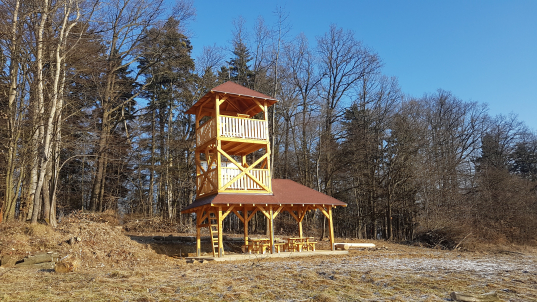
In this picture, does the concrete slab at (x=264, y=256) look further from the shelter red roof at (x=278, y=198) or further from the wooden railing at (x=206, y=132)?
the wooden railing at (x=206, y=132)

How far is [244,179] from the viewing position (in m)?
17.5

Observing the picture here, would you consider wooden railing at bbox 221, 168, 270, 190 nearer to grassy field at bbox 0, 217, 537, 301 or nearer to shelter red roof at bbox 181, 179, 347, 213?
shelter red roof at bbox 181, 179, 347, 213

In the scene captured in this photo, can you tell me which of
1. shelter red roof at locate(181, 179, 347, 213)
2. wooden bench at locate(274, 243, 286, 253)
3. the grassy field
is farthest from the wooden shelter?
the grassy field

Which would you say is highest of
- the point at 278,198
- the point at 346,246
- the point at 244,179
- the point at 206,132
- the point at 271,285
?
the point at 206,132

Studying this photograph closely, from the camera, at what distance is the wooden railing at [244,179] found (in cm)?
1708

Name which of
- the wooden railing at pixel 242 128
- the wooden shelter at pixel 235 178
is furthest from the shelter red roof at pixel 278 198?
the wooden railing at pixel 242 128

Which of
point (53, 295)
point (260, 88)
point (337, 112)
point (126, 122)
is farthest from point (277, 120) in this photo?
point (53, 295)

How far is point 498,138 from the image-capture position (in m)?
38.9

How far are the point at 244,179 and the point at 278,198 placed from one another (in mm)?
1704

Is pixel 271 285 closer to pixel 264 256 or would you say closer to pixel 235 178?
pixel 264 256

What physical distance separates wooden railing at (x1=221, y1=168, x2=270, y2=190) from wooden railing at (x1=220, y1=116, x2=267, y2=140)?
1535 millimetres

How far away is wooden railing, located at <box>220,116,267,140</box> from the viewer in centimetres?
1736

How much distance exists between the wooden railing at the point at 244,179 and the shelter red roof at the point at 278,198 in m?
0.45

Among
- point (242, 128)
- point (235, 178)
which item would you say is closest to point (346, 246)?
point (235, 178)
